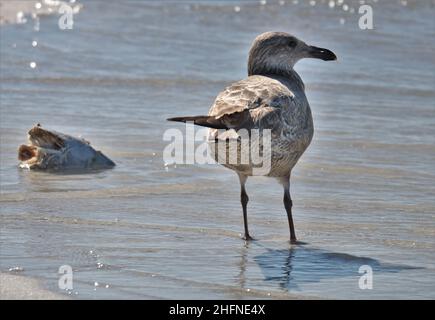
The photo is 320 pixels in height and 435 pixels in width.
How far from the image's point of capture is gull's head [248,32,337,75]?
7195 mm

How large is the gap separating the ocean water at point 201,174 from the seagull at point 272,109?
1.37ft

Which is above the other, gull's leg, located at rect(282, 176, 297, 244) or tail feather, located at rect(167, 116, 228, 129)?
tail feather, located at rect(167, 116, 228, 129)

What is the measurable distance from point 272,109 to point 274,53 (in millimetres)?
1070

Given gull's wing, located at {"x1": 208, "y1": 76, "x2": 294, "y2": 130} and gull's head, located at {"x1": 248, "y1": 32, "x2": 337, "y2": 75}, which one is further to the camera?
gull's head, located at {"x1": 248, "y1": 32, "x2": 337, "y2": 75}

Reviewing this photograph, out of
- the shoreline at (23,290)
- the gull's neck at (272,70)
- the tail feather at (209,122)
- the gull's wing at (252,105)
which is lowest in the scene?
the shoreline at (23,290)

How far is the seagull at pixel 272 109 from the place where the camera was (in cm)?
609

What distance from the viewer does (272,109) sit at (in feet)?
20.4

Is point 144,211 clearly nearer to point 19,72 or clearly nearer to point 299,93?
point 299,93

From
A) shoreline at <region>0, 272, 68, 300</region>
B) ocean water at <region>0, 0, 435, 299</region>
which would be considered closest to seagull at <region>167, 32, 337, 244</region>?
ocean water at <region>0, 0, 435, 299</region>

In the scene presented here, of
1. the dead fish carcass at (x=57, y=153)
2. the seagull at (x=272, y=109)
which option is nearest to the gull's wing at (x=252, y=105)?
the seagull at (x=272, y=109)

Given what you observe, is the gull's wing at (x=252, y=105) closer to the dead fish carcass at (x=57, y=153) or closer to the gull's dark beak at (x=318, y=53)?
the gull's dark beak at (x=318, y=53)

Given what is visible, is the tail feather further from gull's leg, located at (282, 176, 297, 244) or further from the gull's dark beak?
the gull's dark beak

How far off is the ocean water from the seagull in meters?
0.42
